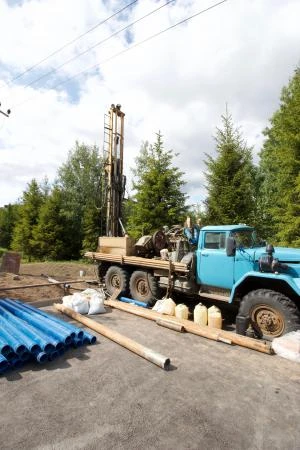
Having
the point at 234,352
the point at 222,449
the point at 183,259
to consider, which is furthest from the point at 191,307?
the point at 222,449

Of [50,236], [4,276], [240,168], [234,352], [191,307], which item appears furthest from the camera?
[50,236]

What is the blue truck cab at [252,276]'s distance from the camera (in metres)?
5.29

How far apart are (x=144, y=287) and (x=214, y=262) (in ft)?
8.47

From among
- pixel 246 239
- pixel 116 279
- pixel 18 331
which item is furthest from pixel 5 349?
pixel 246 239

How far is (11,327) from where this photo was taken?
493 centimetres

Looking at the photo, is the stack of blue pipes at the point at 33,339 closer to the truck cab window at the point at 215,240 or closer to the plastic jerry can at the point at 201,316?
the plastic jerry can at the point at 201,316

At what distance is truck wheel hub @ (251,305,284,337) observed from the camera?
5301mm

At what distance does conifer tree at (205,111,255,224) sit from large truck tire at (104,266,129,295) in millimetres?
6510

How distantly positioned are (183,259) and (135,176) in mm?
20596

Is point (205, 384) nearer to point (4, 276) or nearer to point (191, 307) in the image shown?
point (191, 307)

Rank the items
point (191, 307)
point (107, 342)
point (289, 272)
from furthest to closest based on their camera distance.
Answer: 1. point (191, 307)
2. point (289, 272)
3. point (107, 342)

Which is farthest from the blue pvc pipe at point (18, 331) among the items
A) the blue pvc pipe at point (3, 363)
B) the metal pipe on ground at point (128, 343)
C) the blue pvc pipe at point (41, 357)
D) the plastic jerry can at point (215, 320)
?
the plastic jerry can at point (215, 320)

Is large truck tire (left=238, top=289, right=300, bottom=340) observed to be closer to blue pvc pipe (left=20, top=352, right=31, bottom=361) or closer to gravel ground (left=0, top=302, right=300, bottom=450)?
gravel ground (left=0, top=302, right=300, bottom=450)

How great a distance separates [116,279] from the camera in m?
9.19
